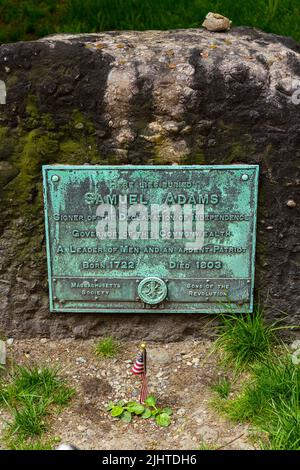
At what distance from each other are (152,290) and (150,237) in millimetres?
267

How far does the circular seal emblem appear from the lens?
3592mm

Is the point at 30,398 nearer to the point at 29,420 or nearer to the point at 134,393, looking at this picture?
the point at 29,420

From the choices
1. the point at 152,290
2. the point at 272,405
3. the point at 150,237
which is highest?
the point at 150,237

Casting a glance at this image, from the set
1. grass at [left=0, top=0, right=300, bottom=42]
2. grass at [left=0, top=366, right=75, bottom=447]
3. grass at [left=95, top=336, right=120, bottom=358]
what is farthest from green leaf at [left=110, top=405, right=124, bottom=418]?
grass at [left=0, top=0, right=300, bottom=42]

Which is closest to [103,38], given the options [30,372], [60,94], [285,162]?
[60,94]

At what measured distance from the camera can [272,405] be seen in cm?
314

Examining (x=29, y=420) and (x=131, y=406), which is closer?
(x=29, y=420)

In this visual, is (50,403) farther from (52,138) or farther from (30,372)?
(52,138)

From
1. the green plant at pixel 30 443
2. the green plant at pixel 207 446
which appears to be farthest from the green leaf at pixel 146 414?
the green plant at pixel 30 443

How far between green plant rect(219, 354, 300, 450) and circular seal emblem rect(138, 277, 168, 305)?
22.5 inches

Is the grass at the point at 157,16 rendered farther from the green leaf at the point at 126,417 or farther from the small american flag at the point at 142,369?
the green leaf at the point at 126,417

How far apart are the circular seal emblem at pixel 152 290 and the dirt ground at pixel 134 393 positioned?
0.90 feet

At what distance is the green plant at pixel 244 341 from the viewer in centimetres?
350

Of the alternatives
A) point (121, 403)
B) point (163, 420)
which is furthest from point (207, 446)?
point (121, 403)
